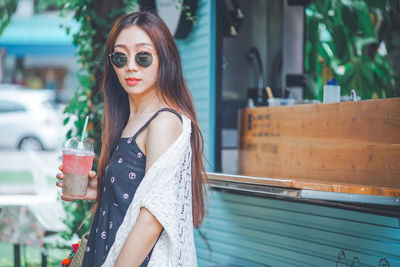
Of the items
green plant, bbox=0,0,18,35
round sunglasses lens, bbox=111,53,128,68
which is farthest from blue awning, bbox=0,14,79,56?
round sunglasses lens, bbox=111,53,128,68

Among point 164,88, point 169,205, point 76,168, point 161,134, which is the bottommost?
point 169,205

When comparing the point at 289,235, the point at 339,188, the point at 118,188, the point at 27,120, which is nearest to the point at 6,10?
the point at 289,235

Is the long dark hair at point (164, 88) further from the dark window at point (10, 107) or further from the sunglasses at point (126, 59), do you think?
the dark window at point (10, 107)

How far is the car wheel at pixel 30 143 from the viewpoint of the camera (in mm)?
13906

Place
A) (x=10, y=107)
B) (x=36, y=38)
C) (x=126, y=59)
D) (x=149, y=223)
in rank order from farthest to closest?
(x=36, y=38) < (x=10, y=107) < (x=126, y=59) < (x=149, y=223)

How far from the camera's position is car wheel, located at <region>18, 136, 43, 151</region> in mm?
13906

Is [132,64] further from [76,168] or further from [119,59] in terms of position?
[76,168]

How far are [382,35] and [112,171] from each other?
380 centimetres

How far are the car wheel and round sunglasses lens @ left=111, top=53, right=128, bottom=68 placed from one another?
1239cm

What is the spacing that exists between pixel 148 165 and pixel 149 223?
21cm

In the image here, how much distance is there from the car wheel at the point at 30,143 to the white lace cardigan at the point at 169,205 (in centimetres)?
1257

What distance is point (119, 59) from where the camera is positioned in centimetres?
210

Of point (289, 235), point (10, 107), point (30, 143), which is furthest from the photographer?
point (30, 143)

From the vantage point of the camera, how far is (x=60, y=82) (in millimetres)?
21219
